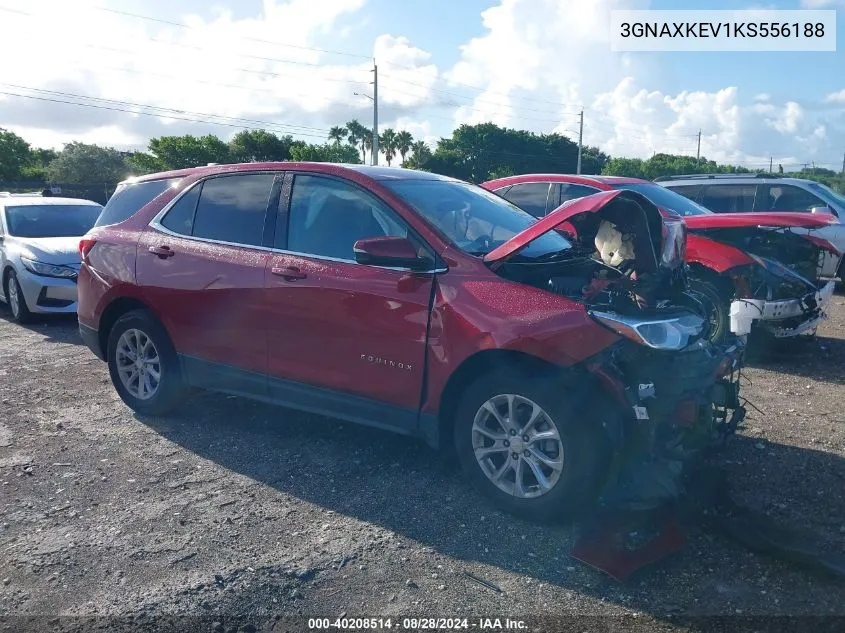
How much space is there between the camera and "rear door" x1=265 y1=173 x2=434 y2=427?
13.1ft

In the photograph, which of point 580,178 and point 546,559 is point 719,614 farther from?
point 580,178

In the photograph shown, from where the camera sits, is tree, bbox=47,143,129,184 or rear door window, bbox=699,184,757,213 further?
tree, bbox=47,143,129,184

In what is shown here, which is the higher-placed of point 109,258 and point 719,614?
point 109,258

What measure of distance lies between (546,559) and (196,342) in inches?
115

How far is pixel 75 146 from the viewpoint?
202 feet

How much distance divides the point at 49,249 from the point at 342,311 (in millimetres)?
6893

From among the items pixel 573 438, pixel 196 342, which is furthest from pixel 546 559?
pixel 196 342

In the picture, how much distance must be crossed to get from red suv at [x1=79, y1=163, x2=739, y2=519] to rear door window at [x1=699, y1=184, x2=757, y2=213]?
723 cm

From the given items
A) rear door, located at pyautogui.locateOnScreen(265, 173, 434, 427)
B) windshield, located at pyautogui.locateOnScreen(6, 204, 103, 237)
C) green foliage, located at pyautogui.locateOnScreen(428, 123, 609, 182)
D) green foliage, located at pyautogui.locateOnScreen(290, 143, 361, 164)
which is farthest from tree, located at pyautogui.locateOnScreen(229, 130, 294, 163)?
rear door, located at pyautogui.locateOnScreen(265, 173, 434, 427)

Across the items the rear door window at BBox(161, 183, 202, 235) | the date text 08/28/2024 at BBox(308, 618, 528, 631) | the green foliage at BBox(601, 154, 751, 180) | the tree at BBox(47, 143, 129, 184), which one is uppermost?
the green foliage at BBox(601, 154, 751, 180)

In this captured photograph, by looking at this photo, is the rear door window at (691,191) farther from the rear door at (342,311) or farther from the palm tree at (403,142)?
the palm tree at (403,142)

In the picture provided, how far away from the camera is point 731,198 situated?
11.1 meters

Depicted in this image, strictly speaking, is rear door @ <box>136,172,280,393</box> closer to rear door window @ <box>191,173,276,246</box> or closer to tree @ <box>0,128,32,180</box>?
rear door window @ <box>191,173,276,246</box>

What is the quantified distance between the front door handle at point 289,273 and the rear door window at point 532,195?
4.83 meters
